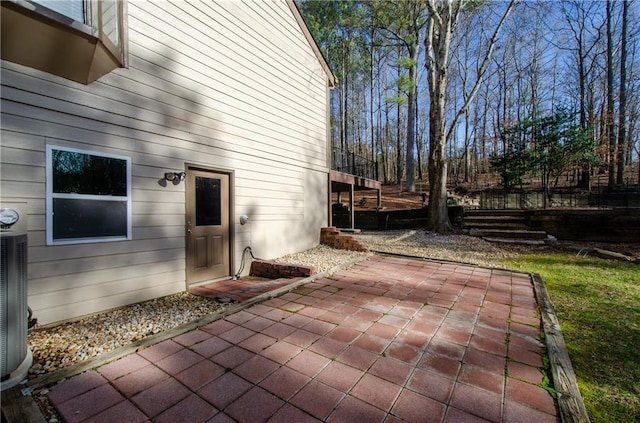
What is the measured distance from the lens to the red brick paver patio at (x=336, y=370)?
1672 mm

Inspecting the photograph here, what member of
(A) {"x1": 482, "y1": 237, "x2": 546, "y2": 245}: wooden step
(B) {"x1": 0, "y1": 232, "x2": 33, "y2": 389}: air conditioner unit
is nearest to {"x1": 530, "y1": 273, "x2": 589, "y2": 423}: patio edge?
(B) {"x1": 0, "y1": 232, "x2": 33, "y2": 389}: air conditioner unit

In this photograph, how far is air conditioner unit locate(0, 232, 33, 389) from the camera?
1.89 metres

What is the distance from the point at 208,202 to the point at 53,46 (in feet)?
8.34

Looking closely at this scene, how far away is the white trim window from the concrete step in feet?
30.1

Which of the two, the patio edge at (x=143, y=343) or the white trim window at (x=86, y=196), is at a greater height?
the white trim window at (x=86, y=196)

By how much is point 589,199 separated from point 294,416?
51.3ft

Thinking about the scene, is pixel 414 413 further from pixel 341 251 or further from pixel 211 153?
pixel 341 251

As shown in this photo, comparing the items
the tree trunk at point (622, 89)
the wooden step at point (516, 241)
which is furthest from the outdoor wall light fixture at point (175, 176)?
the tree trunk at point (622, 89)

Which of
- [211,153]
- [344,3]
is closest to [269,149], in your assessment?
[211,153]

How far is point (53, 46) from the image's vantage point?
8.05ft

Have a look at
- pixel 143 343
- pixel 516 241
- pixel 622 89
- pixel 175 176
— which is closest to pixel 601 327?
pixel 143 343

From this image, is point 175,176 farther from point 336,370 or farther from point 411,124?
point 411,124

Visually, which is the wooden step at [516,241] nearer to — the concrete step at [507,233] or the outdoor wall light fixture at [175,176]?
the concrete step at [507,233]

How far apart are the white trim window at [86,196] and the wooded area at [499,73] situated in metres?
7.43
